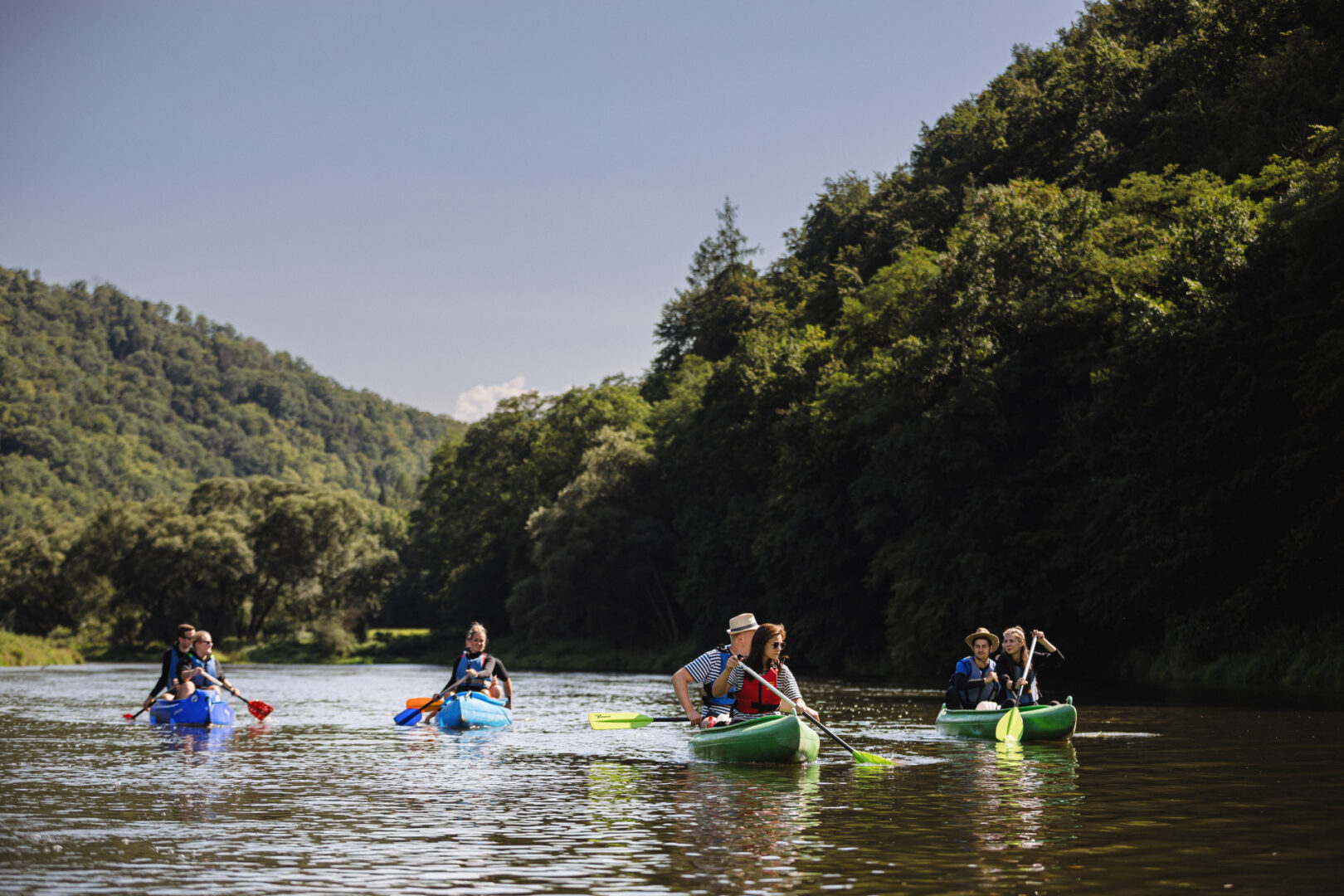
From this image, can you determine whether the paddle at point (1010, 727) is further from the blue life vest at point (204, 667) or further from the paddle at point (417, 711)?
the blue life vest at point (204, 667)

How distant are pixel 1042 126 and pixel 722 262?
1688 inches

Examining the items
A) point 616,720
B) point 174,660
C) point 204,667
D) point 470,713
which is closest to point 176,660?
point 174,660

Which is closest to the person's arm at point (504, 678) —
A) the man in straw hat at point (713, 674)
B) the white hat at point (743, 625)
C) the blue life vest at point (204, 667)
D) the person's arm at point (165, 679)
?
the blue life vest at point (204, 667)

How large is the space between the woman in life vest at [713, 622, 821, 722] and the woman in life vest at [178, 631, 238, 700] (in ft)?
33.5

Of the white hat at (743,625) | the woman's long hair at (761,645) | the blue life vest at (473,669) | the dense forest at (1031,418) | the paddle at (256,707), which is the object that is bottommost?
the paddle at (256,707)

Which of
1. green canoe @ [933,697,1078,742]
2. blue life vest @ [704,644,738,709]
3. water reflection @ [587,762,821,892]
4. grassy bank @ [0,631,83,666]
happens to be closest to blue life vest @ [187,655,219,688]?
water reflection @ [587,762,821,892]

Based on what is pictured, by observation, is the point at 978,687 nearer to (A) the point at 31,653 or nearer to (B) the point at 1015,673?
(B) the point at 1015,673

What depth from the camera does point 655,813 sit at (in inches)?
443

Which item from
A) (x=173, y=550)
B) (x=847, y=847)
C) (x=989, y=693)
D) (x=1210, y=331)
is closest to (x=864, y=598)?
(x=1210, y=331)

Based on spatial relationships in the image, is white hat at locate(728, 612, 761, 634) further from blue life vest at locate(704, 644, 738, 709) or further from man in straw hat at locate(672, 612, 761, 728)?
blue life vest at locate(704, 644, 738, 709)

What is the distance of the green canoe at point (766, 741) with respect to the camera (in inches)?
567

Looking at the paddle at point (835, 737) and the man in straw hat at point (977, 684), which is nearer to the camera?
the paddle at point (835, 737)

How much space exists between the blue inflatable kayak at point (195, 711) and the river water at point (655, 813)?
50cm

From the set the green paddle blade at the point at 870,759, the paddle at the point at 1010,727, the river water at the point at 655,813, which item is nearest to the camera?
the river water at the point at 655,813
